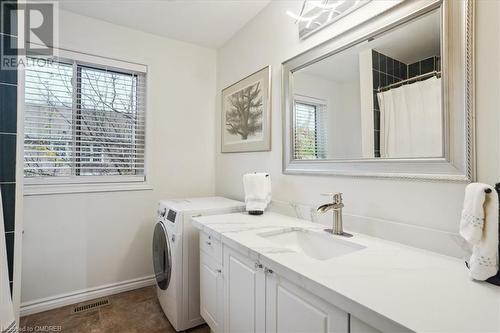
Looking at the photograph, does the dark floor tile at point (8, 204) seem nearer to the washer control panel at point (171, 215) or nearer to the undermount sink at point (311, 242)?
the washer control panel at point (171, 215)

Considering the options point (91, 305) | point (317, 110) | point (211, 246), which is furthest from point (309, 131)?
point (91, 305)

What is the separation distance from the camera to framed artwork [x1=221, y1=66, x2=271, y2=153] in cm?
207

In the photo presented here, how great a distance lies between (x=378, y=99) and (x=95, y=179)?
2390 millimetres

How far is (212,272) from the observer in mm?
1534

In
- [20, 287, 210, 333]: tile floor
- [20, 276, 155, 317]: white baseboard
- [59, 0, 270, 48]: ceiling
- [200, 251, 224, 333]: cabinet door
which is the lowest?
[20, 287, 210, 333]: tile floor

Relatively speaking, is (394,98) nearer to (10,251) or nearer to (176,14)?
(176,14)

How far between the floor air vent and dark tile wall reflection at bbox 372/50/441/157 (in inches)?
97.7

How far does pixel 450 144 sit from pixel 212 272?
139 cm

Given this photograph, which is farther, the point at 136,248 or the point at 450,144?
the point at 136,248

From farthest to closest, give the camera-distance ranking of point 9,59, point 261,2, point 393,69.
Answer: point 261,2, point 9,59, point 393,69

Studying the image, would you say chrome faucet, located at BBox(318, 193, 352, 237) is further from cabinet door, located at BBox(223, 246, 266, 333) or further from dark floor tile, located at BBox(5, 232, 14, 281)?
dark floor tile, located at BBox(5, 232, 14, 281)

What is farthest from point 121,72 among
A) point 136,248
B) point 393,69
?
point 393,69

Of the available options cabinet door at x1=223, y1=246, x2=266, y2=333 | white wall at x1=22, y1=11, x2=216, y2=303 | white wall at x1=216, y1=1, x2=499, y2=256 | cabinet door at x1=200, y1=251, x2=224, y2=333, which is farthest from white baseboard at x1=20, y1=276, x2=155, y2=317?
cabinet door at x1=223, y1=246, x2=266, y2=333

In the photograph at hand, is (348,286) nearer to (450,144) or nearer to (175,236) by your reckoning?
(450,144)
